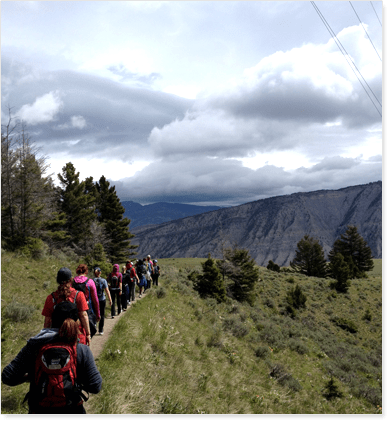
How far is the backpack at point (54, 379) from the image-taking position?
2.88 m

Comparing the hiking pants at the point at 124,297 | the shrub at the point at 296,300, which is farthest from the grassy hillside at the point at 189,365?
the shrub at the point at 296,300

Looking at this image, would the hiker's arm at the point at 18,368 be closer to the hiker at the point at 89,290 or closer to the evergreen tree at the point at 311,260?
the hiker at the point at 89,290

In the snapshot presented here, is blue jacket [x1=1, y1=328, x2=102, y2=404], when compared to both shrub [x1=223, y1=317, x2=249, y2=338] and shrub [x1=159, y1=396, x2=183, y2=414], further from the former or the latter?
shrub [x1=223, y1=317, x2=249, y2=338]

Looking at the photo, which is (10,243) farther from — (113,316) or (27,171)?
(113,316)

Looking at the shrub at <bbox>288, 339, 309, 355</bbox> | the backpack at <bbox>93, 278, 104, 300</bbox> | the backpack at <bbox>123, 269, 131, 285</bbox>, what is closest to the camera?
the backpack at <bbox>93, 278, 104, 300</bbox>

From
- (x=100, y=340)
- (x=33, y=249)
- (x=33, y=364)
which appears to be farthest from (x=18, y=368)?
(x=33, y=249)

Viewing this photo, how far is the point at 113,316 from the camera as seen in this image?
37.9 ft

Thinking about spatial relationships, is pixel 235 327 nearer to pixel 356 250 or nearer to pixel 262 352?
pixel 262 352

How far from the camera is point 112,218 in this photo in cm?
4881

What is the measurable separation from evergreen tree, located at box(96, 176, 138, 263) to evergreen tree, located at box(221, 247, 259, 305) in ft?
63.0

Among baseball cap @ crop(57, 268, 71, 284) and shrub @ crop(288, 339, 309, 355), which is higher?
baseball cap @ crop(57, 268, 71, 284)

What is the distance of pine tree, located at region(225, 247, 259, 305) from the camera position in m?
36.9

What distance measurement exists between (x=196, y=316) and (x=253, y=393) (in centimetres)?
702

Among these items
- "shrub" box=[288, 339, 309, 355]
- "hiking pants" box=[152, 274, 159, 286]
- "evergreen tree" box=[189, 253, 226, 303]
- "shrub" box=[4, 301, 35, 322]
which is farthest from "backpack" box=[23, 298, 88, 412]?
"evergreen tree" box=[189, 253, 226, 303]
